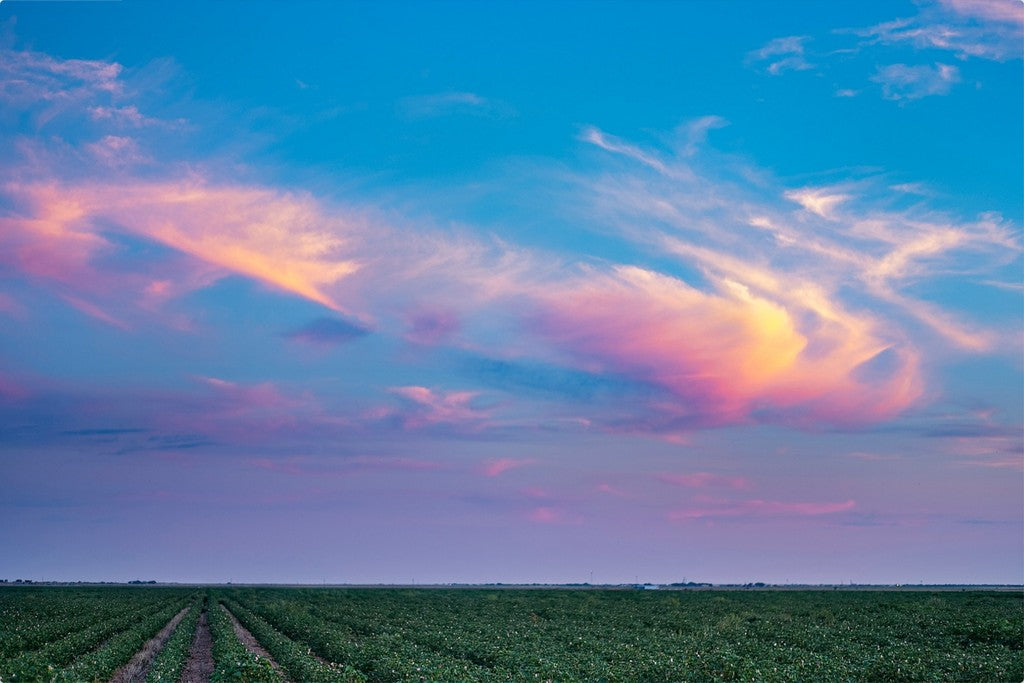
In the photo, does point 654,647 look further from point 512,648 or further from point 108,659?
point 108,659

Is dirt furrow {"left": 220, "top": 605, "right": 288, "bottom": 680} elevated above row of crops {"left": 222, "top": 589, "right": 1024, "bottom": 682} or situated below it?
below

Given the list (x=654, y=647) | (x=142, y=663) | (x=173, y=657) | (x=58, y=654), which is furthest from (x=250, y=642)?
(x=654, y=647)

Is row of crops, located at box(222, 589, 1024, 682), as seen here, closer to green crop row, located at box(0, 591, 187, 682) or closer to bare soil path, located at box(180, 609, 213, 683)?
bare soil path, located at box(180, 609, 213, 683)

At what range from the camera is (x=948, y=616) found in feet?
194

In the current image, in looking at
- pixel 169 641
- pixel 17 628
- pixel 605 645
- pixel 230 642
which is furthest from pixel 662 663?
pixel 17 628

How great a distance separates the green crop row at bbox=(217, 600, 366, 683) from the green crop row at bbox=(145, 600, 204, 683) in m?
4.30

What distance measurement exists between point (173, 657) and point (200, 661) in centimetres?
179

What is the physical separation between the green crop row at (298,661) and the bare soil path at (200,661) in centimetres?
312

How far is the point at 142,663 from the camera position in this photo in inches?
1517

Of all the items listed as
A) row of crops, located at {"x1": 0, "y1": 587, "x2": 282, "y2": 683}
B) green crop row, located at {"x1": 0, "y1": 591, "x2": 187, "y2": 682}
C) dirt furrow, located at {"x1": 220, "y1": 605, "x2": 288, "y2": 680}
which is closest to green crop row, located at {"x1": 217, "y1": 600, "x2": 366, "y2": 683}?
dirt furrow, located at {"x1": 220, "y1": 605, "x2": 288, "y2": 680}

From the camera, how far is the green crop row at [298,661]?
2903cm

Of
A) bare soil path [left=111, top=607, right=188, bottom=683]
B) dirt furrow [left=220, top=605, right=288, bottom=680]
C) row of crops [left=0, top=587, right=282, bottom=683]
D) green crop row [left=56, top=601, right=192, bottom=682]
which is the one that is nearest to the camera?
row of crops [left=0, top=587, right=282, bottom=683]

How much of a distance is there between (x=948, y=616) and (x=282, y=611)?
52.2 m

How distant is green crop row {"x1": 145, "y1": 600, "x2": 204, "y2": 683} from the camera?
104 feet
